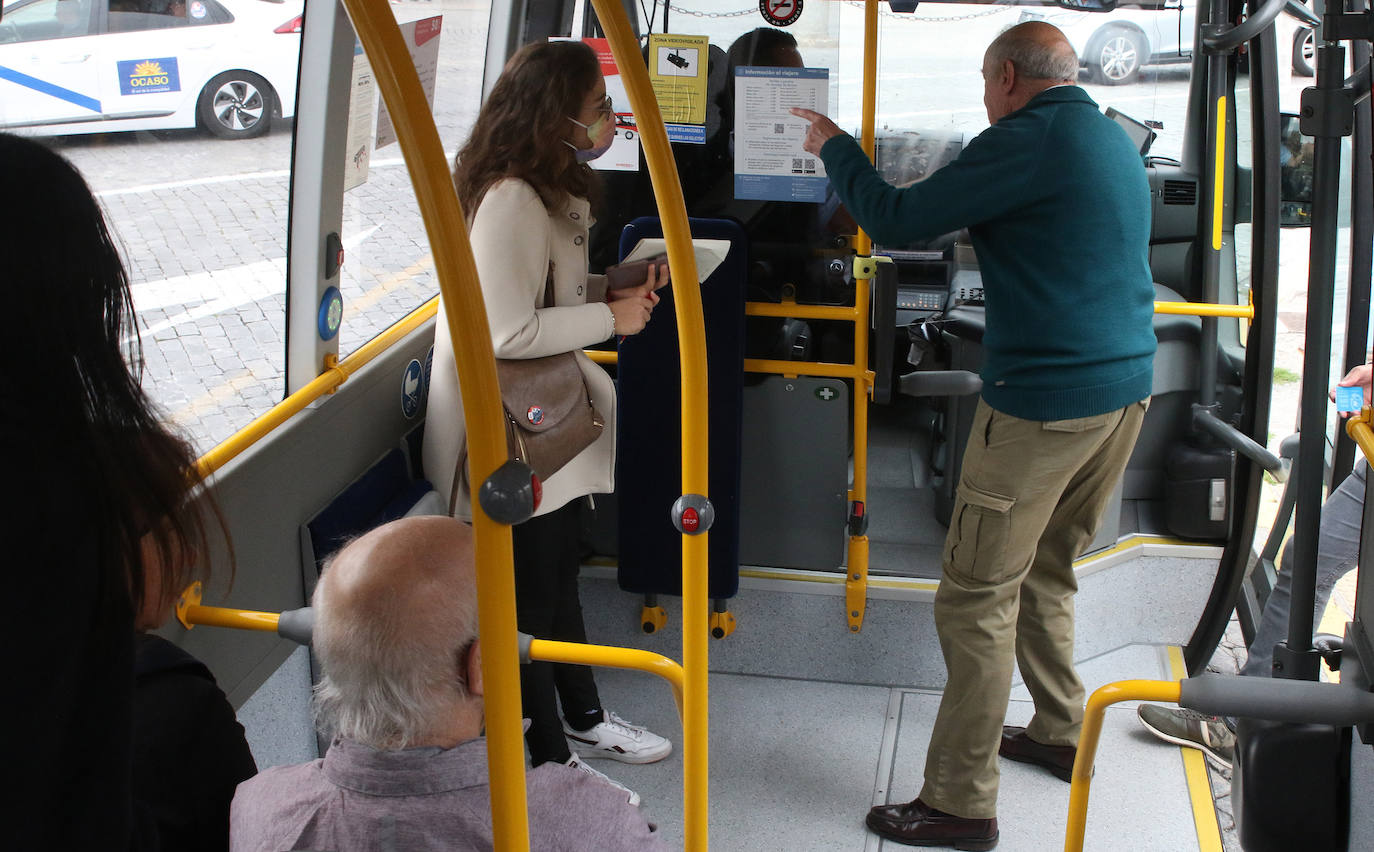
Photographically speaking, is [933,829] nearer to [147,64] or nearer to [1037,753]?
[1037,753]

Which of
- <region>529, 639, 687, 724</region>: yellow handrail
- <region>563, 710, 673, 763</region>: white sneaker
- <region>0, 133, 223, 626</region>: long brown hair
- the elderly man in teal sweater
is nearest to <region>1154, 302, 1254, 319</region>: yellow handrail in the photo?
the elderly man in teal sweater

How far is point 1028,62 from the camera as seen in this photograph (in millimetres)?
2674

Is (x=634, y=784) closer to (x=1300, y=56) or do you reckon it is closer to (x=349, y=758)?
(x=349, y=758)

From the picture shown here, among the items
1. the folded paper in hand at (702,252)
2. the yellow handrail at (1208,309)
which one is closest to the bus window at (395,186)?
the folded paper in hand at (702,252)

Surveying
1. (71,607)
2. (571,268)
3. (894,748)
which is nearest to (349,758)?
(71,607)

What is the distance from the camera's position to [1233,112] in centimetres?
378

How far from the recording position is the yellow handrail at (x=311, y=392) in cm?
232

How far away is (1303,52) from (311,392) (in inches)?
123

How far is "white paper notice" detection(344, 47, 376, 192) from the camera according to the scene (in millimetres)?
2781

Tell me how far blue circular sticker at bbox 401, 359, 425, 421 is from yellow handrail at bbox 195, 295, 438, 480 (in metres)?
0.09

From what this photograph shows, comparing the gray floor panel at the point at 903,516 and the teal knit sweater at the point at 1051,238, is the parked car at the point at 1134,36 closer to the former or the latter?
the teal knit sweater at the point at 1051,238

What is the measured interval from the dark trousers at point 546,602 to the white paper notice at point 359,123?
0.96m

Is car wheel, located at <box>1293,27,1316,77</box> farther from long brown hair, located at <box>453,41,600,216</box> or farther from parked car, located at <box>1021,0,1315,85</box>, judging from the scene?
long brown hair, located at <box>453,41,600,216</box>

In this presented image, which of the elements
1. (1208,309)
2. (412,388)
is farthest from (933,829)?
(412,388)
